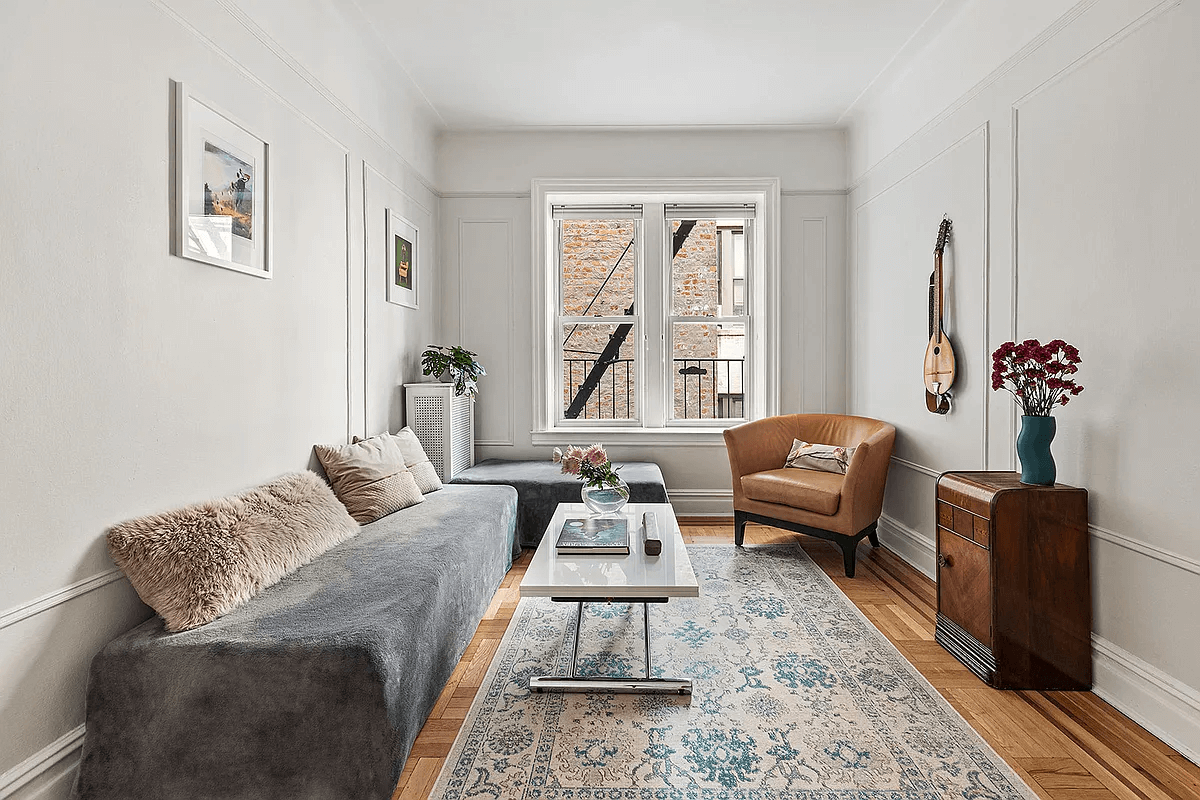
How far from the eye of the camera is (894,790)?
1.79 m

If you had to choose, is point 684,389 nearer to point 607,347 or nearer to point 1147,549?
point 607,347

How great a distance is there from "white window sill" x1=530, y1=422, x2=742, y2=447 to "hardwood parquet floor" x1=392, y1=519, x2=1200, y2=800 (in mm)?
2001

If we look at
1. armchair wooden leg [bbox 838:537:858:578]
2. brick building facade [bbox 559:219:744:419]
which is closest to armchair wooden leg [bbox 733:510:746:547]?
armchair wooden leg [bbox 838:537:858:578]

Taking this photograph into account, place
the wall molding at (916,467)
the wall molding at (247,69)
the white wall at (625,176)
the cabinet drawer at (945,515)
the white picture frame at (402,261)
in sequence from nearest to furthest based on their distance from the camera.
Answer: the wall molding at (247,69) < the cabinet drawer at (945,515) < the wall molding at (916,467) < the white picture frame at (402,261) < the white wall at (625,176)

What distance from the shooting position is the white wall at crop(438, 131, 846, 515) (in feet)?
16.2

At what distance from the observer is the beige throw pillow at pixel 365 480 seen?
304 cm

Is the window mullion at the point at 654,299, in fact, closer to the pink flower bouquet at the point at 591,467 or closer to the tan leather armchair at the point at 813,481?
the tan leather armchair at the point at 813,481

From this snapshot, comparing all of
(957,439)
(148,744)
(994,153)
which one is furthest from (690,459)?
(148,744)

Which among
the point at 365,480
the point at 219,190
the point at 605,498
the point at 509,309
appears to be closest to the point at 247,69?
the point at 219,190

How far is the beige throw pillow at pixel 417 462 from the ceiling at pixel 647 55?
2104mm

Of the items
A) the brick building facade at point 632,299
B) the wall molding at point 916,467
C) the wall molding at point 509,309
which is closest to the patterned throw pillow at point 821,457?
the wall molding at point 916,467

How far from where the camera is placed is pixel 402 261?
4.22 meters

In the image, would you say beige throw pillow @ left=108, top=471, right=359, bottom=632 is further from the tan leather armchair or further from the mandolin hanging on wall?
the mandolin hanging on wall

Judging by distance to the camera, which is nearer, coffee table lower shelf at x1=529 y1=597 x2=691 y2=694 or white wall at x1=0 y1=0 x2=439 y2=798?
white wall at x1=0 y1=0 x2=439 y2=798
